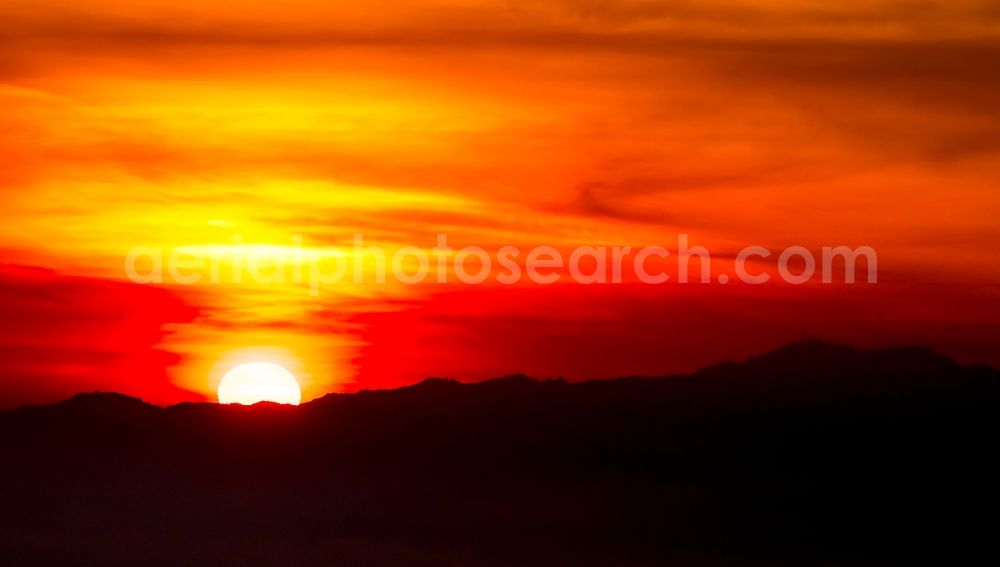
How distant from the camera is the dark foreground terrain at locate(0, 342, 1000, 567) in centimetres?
9262

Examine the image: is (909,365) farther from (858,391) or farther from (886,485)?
(886,485)

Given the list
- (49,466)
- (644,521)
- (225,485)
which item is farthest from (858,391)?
(49,466)

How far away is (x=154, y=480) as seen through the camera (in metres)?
117

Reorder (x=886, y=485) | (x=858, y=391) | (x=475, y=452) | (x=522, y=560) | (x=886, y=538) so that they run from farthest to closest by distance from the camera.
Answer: (x=858, y=391) → (x=475, y=452) → (x=886, y=485) → (x=886, y=538) → (x=522, y=560)

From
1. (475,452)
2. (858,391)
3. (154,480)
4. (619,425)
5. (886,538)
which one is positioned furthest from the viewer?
(858,391)

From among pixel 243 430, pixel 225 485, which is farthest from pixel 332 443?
pixel 225 485

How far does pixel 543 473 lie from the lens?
13050 centimetres

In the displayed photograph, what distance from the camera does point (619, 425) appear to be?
149750 millimetres

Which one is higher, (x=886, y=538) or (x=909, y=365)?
(x=909, y=365)

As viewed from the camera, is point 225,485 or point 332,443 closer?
point 225,485

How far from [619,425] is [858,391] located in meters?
33.0

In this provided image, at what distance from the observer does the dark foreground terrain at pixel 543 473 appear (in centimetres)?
9262

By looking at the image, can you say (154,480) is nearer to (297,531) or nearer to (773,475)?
(297,531)

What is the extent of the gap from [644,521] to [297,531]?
29.2 meters
